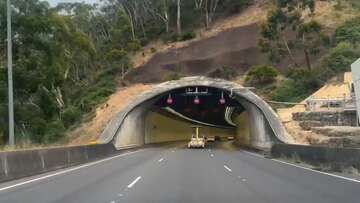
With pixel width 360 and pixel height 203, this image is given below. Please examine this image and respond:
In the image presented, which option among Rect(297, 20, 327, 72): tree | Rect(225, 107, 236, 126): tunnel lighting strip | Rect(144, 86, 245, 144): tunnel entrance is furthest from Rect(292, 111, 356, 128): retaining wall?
Rect(225, 107, 236, 126): tunnel lighting strip

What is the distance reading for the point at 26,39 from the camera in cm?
4516

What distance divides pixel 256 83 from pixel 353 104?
28.1 m

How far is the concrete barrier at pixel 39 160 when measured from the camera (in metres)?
20.8

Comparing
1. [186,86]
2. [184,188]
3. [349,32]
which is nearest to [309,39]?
[349,32]

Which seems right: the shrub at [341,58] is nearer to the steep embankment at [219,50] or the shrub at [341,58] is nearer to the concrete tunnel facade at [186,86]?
the concrete tunnel facade at [186,86]

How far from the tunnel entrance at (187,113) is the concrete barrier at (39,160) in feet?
89.1

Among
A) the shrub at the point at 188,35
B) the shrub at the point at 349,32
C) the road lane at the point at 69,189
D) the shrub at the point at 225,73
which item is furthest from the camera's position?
the shrub at the point at 188,35

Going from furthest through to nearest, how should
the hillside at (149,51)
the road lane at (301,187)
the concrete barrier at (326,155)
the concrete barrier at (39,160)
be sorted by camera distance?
the hillside at (149,51) < the concrete barrier at (326,155) < the concrete barrier at (39,160) < the road lane at (301,187)

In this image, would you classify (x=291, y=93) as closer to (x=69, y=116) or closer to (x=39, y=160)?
(x=69, y=116)

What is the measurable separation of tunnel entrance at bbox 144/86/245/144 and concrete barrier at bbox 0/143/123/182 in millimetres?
27171

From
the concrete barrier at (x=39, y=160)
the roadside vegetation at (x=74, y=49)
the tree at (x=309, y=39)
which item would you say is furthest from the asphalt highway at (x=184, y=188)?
the tree at (x=309, y=39)

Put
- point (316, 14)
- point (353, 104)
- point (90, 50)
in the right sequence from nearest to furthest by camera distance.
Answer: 1. point (353, 104)
2. point (90, 50)
3. point (316, 14)

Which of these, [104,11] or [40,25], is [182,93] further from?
[104,11]

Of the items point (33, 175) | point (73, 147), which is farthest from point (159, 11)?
point (33, 175)
